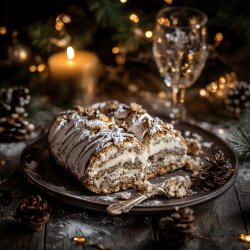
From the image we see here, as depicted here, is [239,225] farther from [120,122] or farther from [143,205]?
[120,122]

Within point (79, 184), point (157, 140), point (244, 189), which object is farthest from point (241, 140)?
point (79, 184)

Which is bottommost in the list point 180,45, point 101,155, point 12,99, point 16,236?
point 16,236

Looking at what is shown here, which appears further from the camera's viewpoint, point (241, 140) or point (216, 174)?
point (241, 140)

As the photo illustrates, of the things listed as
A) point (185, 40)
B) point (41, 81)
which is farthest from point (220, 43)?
point (41, 81)

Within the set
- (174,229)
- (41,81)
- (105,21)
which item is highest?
(105,21)

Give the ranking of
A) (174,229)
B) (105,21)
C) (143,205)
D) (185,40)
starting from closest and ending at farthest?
(174,229), (143,205), (185,40), (105,21)

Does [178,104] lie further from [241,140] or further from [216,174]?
[216,174]

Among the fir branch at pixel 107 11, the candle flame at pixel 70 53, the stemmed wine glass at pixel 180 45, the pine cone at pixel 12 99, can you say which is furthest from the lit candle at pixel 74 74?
the stemmed wine glass at pixel 180 45
